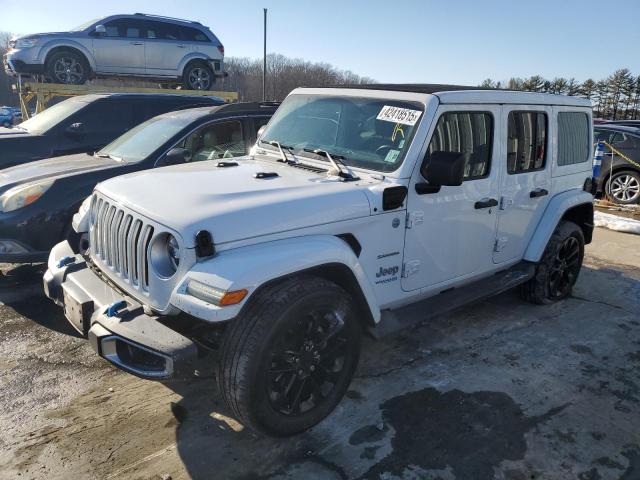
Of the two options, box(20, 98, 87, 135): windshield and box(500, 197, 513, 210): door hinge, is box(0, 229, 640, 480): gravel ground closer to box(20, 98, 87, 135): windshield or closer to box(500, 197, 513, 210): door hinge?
box(500, 197, 513, 210): door hinge

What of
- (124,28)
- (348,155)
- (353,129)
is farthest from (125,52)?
(348,155)

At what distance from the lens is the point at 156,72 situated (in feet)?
39.2

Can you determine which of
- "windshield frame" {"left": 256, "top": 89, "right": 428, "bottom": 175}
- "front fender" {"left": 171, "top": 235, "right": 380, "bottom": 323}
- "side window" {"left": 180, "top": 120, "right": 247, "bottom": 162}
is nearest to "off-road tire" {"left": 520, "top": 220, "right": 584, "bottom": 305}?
"windshield frame" {"left": 256, "top": 89, "right": 428, "bottom": 175}

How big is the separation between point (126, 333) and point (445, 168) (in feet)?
6.74

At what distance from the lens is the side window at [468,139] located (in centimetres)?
360

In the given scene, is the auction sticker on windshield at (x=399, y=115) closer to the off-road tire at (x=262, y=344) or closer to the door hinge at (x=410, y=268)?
the door hinge at (x=410, y=268)

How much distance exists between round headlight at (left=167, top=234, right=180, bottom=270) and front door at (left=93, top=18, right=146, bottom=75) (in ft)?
33.2

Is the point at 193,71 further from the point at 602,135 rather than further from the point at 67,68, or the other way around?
the point at 602,135

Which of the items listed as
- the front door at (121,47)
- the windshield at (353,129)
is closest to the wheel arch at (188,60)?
the front door at (121,47)

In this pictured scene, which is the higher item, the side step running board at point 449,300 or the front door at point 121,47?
the front door at point 121,47

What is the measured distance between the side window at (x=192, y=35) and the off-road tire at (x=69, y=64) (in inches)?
88.4

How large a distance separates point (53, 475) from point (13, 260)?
2.63m

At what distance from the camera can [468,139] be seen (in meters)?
3.84

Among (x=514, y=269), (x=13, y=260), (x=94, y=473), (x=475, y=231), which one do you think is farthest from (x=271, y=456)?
(x=13, y=260)
